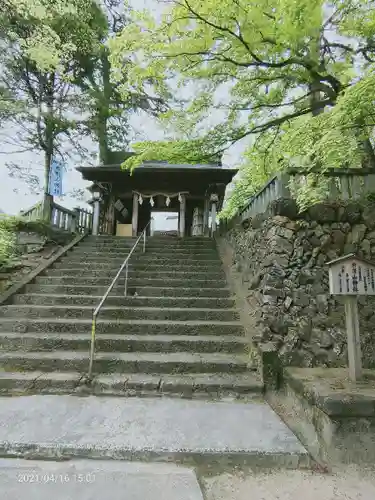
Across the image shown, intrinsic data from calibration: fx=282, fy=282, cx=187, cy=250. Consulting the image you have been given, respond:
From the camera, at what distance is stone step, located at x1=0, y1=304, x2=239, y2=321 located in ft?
14.6

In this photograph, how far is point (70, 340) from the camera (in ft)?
12.4

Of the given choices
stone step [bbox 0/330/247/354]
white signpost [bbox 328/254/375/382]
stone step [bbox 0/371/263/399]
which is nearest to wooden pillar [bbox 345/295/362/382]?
white signpost [bbox 328/254/375/382]

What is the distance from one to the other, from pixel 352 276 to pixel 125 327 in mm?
3031

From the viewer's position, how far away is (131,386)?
3.15 metres

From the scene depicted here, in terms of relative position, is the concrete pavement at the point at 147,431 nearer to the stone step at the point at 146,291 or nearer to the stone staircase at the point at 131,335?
the stone staircase at the point at 131,335

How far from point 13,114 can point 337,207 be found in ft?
37.3

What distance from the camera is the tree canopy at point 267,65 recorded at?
123 inches

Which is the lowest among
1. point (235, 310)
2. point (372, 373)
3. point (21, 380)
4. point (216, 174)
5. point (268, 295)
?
point (21, 380)

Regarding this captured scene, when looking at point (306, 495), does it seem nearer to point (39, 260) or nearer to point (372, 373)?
point (372, 373)

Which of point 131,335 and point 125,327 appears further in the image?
point 125,327

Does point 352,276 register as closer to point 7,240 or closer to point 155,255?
point 155,255

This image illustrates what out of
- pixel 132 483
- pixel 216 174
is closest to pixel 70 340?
pixel 132 483

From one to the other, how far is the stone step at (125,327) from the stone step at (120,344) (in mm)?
260

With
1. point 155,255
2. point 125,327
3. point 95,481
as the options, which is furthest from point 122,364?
point 155,255
